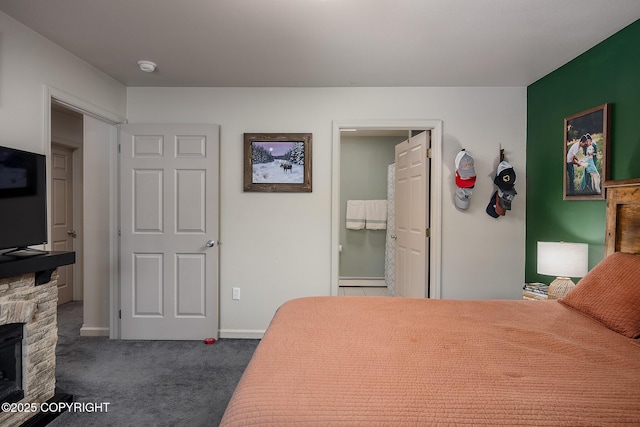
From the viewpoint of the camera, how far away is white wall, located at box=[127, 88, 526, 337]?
11.1 feet

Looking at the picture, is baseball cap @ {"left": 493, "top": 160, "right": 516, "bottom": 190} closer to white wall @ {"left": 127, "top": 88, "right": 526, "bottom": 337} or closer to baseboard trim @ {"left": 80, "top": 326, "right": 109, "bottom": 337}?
white wall @ {"left": 127, "top": 88, "right": 526, "bottom": 337}

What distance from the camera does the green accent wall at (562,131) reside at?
2270 mm

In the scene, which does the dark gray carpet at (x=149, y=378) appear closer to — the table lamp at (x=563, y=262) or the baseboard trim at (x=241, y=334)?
the baseboard trim at (x=241, y=334)

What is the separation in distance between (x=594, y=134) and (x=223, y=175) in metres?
3.09

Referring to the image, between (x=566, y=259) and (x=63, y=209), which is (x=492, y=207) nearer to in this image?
(x=566, y=259)

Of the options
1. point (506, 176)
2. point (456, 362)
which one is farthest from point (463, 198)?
point (456, 362)

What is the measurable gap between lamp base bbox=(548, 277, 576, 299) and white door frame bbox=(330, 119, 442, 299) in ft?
3.26

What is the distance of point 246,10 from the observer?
6.81 ft

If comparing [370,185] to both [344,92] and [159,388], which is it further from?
[159,388]

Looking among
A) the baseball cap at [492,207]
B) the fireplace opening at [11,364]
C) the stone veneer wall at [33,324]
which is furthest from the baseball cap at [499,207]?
the fireplace opening at [11,364]

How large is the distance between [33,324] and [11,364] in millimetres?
221

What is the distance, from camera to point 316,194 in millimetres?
3455

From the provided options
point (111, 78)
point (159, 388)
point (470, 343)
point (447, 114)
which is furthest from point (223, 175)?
point (470, 343)

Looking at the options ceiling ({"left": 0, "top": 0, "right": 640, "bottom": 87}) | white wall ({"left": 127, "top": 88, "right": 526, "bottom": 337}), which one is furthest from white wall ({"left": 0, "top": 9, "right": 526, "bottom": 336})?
ceiling ({"left": 0, "top": 0, "right": 640, "bottom": 87})
